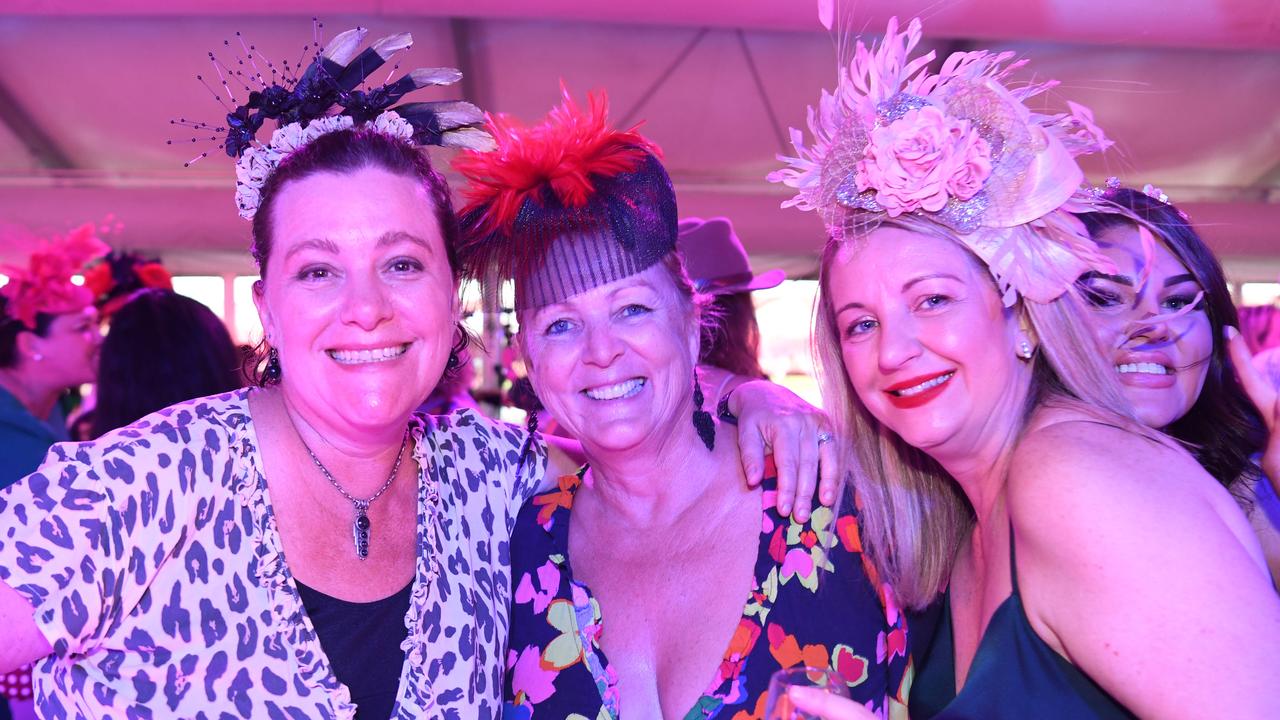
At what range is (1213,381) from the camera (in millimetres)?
2549

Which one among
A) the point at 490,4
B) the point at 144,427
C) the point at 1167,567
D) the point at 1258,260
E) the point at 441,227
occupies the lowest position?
the point at 1258,260

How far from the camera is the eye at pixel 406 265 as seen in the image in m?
2.12

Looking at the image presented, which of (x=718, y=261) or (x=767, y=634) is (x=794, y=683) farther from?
(x=718, y=261)

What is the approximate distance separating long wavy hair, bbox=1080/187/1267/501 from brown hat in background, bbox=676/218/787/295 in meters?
1.62

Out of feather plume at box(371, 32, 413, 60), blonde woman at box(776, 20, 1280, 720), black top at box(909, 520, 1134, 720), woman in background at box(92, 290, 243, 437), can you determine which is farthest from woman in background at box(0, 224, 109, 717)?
black top at box(909, 520, 1134, 720)

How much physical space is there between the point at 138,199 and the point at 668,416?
25.7 feet

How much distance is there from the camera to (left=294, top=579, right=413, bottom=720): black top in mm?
1960

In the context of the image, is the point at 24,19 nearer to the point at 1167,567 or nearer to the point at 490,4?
the point at 490,4

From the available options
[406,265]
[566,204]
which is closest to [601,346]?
[566,204]

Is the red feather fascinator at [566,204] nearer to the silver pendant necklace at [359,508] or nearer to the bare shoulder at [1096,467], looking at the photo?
the silver pendant necklace at [359,508]

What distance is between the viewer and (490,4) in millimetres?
6559

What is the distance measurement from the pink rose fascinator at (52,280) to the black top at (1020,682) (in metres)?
3.86

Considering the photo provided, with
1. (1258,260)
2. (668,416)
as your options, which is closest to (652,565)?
(668,416)

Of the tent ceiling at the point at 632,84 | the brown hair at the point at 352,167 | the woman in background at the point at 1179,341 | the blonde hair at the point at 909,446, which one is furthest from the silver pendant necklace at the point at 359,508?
the tent ceiling at the point at 632,84
